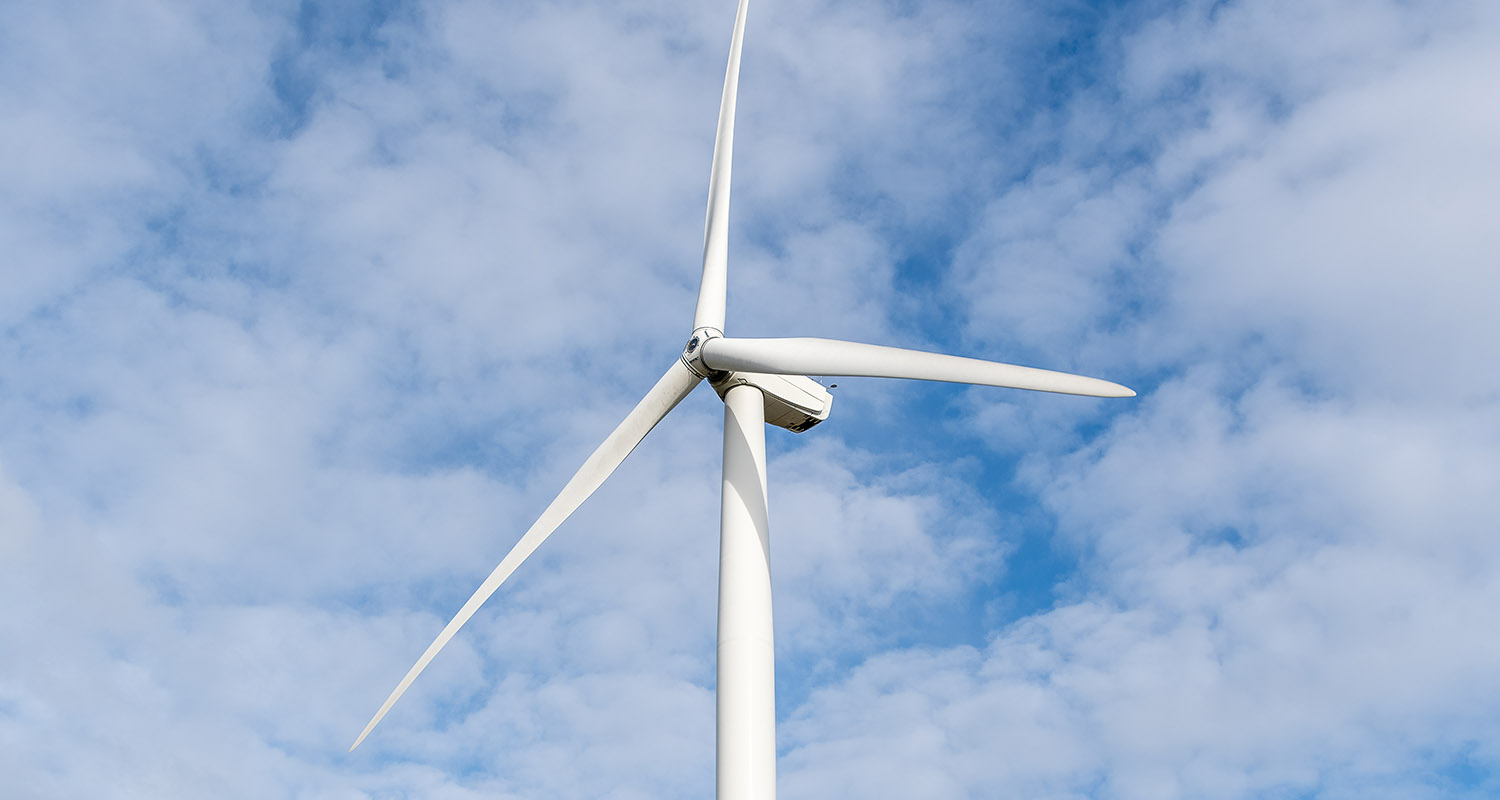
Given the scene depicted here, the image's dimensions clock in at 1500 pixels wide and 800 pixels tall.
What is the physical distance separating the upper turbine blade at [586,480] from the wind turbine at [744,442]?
0.8 inches

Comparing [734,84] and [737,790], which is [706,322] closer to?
[734,84]

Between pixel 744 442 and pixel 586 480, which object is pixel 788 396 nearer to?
pixel 744 442

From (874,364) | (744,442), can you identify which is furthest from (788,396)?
(874,364)

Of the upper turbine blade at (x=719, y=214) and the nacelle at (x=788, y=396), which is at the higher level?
the upper turbine blade at (x=719, y=214)

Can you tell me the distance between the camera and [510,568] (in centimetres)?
2488

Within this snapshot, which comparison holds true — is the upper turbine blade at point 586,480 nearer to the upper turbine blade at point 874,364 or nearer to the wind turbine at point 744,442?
the wind turbine at point 744,442

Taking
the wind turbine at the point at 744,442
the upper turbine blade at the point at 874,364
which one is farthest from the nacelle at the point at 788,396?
the upper turbine blade at the point at 874,364

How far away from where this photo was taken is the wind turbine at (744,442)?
794 inches

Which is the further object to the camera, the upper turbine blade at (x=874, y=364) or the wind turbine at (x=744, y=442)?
the upper turbine blade at (x=874, y=364)

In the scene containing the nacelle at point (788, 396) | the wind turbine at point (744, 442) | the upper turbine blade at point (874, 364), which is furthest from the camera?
the nacelle at point (788, 396)

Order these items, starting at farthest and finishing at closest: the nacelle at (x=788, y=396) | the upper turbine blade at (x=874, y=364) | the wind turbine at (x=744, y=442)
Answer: the nacelle at (x=788, y=396) → the upper turbine blade at (x=874, y=364) → the wind turbine at (x=744, y=442)

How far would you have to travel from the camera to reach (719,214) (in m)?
28.3

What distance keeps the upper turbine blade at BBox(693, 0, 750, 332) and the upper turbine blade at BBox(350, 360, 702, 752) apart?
1.94m

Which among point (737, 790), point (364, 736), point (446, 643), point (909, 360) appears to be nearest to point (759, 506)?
point (909, 360)
